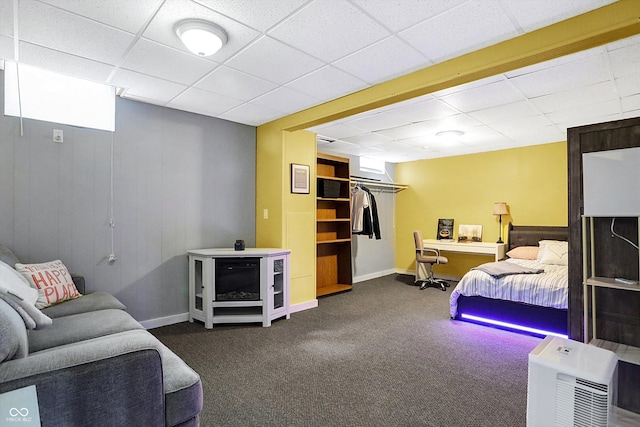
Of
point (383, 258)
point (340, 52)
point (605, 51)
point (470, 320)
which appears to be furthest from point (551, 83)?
point (383, 258)

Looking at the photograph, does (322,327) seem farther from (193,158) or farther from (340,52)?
(340,52)

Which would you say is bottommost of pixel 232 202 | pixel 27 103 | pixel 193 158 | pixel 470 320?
pixel 470 320

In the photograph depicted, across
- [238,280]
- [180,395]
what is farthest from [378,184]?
[180,395]

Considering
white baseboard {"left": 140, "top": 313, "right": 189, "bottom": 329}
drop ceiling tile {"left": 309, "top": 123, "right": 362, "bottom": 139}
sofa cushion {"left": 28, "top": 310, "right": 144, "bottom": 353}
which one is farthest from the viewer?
drop ceiling tile {"left": 309, "top": 123, "right": 362, "bottom": 139}

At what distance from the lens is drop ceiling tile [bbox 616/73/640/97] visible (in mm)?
2957

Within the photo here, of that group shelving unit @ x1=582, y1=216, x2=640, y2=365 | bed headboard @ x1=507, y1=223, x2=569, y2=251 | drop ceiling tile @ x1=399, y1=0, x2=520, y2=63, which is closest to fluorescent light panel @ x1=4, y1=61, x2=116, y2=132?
drop ceiling tile @ x1=399, y1=0, x2=520, y2=63

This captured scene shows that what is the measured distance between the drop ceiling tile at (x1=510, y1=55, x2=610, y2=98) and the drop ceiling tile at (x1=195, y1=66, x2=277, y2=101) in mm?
2384

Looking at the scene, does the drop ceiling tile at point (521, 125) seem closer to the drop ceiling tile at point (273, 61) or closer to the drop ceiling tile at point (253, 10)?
the drop ceiling tile at point (273, 61)

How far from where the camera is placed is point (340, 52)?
2.53 metres

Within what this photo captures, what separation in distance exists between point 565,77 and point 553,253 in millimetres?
2719

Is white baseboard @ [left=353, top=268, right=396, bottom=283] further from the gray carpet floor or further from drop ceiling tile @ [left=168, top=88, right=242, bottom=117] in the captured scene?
drop ceiling tile @ [left=168, top=88, right=242, bottom=117]

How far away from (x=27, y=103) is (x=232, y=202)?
2219 mm

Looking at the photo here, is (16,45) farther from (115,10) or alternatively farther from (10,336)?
(10,336)

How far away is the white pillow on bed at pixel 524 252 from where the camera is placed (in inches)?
199
